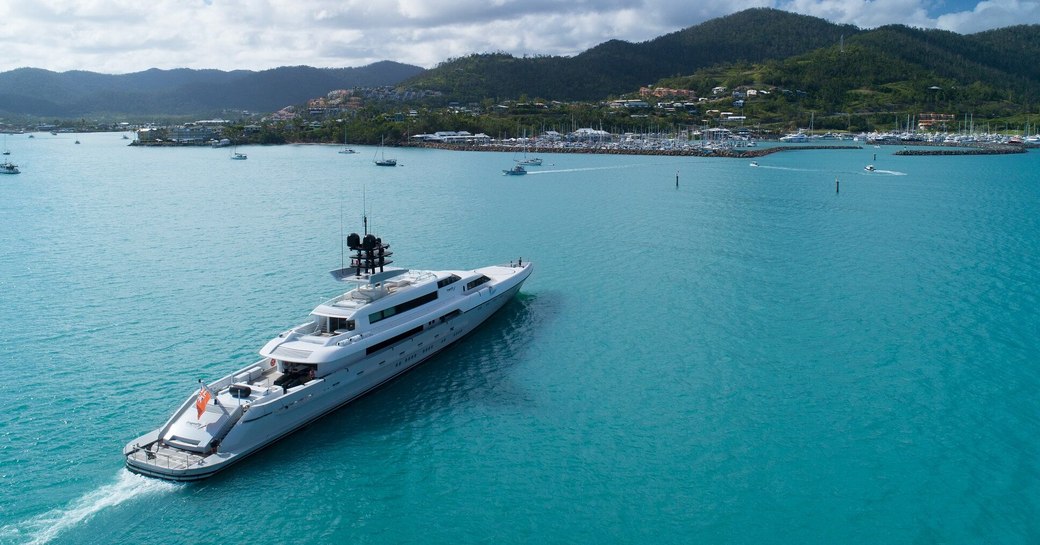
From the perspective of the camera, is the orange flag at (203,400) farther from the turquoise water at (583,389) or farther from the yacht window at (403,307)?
the yacht window at (403,307)

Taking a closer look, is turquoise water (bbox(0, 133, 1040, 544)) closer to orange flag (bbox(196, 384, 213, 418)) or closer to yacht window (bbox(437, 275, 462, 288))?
orange flag (bbox(196, 384, 213, 418))

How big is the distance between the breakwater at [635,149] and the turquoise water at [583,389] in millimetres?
82198

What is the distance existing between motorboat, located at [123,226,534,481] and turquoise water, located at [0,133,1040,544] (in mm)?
681

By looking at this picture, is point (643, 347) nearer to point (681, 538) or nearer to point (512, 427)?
point (512, 427)

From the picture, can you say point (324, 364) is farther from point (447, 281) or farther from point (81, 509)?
point (447, 281)

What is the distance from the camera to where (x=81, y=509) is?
1741cm

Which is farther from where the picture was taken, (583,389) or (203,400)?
(583,389)

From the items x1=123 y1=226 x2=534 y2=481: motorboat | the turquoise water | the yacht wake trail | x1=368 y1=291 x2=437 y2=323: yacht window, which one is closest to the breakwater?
the turquoise water

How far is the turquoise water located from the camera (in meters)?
17.5

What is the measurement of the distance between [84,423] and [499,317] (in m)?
18.0

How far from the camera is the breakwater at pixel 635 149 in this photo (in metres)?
138

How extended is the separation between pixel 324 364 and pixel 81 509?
7779 mm

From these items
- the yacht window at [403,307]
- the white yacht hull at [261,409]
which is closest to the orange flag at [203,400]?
the white yacht hull at [261,409]

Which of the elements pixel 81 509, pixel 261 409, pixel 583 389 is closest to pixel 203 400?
pixel 261 409
